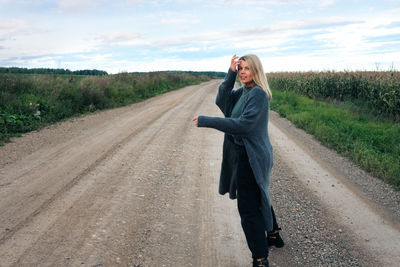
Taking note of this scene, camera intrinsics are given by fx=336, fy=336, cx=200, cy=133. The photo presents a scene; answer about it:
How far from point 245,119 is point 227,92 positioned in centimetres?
47

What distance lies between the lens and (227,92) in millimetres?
3166

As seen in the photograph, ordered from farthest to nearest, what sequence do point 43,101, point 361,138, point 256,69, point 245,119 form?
point 43,101 < point 361,138 < point 256,69 < point 245,119

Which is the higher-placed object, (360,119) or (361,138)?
(360,119)

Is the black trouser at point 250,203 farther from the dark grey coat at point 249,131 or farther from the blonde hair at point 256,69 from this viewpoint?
the blonde hair at point 256,69

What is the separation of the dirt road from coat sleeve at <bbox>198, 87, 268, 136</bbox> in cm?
147

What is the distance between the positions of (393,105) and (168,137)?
909 centimetres

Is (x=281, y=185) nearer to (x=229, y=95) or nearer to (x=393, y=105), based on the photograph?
(x=229, y=95)

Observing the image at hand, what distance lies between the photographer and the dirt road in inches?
139

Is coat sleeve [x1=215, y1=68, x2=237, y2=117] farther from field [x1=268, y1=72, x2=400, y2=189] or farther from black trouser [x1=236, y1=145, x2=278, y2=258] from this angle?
field [x1=268, y1=72, x2=400, y2=189]

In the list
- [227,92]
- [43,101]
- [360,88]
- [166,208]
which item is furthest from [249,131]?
[360,88]

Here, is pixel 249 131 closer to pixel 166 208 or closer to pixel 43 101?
pixel 166 208

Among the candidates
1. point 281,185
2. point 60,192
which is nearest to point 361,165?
point 281,185

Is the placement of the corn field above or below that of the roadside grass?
above

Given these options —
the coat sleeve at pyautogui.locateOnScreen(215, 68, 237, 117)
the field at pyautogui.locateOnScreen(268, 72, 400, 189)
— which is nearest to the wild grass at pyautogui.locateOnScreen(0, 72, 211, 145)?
the coat sleeve at pyautogui.locateOnScreen(215, 68, 237, 117)
